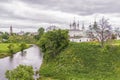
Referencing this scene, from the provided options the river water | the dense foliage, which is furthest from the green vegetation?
the dense foliage

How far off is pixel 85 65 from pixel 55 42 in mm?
22775

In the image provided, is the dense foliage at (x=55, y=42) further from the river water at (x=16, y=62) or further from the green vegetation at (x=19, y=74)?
the green vegetation at (x=19, y=74)

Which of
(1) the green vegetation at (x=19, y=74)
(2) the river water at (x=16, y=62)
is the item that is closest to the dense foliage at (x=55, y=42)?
(2) the river water at (x=16, y=62)

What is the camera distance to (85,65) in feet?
227

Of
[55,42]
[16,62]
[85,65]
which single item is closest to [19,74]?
[85,65]

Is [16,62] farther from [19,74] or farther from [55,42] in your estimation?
[19,74]

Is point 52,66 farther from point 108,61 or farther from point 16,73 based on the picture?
point 16,73

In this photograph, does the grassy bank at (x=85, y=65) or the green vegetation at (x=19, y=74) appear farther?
the grassy bank at (x=85, y=65)

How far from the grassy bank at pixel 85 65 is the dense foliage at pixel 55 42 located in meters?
4.91

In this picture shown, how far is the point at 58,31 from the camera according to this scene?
93.2 m

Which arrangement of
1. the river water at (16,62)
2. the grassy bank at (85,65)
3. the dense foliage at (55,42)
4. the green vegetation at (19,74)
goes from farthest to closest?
the dense foliage at (55,42) → the river water at (16,62) → the grassy bank at (85,65) → the green vegetation at (19,74)

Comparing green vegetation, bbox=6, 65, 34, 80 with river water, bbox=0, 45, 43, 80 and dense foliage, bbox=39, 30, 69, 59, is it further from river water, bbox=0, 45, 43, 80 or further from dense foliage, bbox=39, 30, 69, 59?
dense foliage, bbox=39, 30, 69, 59

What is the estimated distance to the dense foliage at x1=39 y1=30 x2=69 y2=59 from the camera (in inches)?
3423

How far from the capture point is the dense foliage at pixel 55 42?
86.9 m
